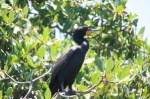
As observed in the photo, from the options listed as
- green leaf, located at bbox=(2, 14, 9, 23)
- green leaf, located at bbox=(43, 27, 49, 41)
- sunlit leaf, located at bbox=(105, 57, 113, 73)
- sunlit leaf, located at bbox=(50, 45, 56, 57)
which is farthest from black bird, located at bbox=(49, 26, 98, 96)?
sunlit leaf, located at bbox=(105, 57, 113, 73)

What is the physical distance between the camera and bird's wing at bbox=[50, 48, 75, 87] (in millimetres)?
5723

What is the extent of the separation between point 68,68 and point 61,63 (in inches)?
5.9

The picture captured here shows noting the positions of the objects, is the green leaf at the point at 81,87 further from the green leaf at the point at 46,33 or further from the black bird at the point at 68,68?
the green leaf at the point at 46,33

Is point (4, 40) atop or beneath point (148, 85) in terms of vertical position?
atop

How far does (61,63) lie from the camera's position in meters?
5.82

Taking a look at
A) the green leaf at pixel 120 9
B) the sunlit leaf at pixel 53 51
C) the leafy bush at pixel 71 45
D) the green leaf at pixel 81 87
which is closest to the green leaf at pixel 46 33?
the leafy bush at pixel 71 45

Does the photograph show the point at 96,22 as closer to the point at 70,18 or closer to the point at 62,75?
the point at 70,18

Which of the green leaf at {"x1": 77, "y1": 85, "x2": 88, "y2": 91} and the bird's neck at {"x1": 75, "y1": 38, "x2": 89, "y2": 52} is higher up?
the bird's neck at {"x1": 75, "y1": 38, "x2": 89, "y2": 52}

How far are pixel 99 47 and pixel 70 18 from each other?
0.76 metres

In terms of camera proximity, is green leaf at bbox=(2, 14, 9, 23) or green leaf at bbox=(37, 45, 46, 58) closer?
green leaf at bbox=(37, 45, 46, 58)

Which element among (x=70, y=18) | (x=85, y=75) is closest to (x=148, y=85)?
(x=85, y=75)

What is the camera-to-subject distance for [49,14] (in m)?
6.99

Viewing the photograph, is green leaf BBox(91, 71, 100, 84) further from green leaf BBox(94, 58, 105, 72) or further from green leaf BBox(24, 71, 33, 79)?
green leaf BBox(24, 71, 33, 79)

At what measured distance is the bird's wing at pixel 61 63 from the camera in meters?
5.72
